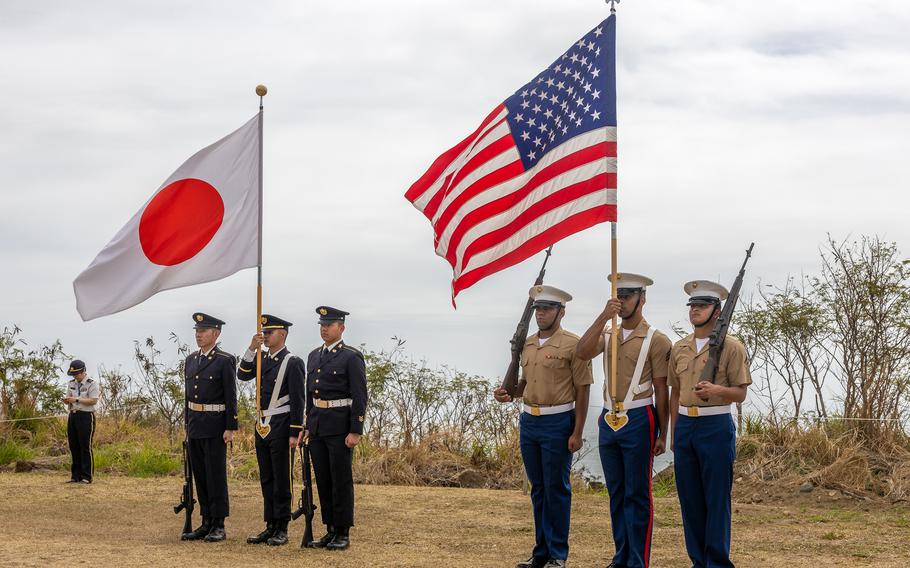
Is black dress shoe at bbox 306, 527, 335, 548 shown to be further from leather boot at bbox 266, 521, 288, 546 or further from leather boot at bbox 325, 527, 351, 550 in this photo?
leather boot at bbox 266, 521, 288, 546

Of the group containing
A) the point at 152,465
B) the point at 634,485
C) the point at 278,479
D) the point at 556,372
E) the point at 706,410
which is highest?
the point at 556,372

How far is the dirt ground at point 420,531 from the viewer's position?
8227 mm

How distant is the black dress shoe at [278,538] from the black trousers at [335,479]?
390 mm

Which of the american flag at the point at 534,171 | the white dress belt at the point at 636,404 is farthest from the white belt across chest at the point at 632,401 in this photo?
the american flag at the point at 534,171

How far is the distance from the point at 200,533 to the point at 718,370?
4874 millimetres

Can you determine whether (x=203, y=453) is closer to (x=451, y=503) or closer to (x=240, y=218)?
(x=240, y=218)

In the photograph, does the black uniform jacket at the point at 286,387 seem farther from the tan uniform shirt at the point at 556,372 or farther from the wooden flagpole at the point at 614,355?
the wooden flagpole at the point at 614,355

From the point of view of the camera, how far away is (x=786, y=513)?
10.7 meters

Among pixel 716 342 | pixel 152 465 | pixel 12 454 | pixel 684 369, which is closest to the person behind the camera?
pixel 716 342

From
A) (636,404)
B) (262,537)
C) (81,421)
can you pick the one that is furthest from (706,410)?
(81,421)

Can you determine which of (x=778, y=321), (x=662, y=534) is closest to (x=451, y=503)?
(x=662, y=534)

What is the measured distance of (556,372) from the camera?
7.41m

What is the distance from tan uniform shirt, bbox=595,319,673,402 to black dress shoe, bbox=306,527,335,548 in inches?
113

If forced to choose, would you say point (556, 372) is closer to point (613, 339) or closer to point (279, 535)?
point (613, 339)
